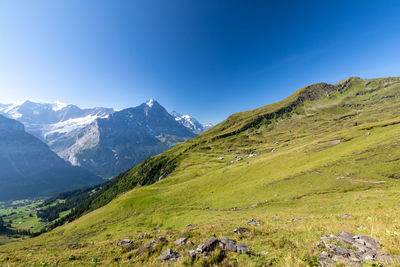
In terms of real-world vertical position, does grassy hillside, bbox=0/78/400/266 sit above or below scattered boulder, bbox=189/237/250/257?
below

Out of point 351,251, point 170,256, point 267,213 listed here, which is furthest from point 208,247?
point 267,213

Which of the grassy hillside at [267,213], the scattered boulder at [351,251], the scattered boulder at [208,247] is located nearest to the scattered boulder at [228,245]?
the scattered boulder at [208,247]

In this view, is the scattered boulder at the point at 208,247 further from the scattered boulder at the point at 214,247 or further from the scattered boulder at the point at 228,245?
the scattered boulder at the point at 228,245

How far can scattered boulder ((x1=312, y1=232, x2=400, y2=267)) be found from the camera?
9.08 meters

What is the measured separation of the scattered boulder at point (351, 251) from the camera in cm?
908

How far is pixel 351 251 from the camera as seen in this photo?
10.3m

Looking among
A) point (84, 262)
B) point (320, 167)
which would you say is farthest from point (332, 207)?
point (84, 262)

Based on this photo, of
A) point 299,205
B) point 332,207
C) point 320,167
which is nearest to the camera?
point 332,207

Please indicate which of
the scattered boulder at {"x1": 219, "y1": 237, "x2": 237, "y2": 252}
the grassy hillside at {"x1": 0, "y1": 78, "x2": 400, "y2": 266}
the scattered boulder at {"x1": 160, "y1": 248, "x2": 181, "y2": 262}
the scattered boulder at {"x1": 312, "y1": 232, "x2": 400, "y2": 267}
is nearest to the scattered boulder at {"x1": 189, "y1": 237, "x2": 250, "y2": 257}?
the scattered boulder at {"x1": 219, "y1": 237, "x2": 237, "y2": 252}

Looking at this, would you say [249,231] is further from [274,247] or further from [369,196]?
[369,196]

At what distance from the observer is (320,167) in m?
47.8

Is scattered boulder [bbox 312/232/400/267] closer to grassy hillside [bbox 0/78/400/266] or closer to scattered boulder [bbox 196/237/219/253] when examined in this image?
grassy hillside [bbox 0/78/400/266]

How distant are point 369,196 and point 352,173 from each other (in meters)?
13.7

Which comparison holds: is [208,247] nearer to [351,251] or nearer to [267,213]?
[351,251]
